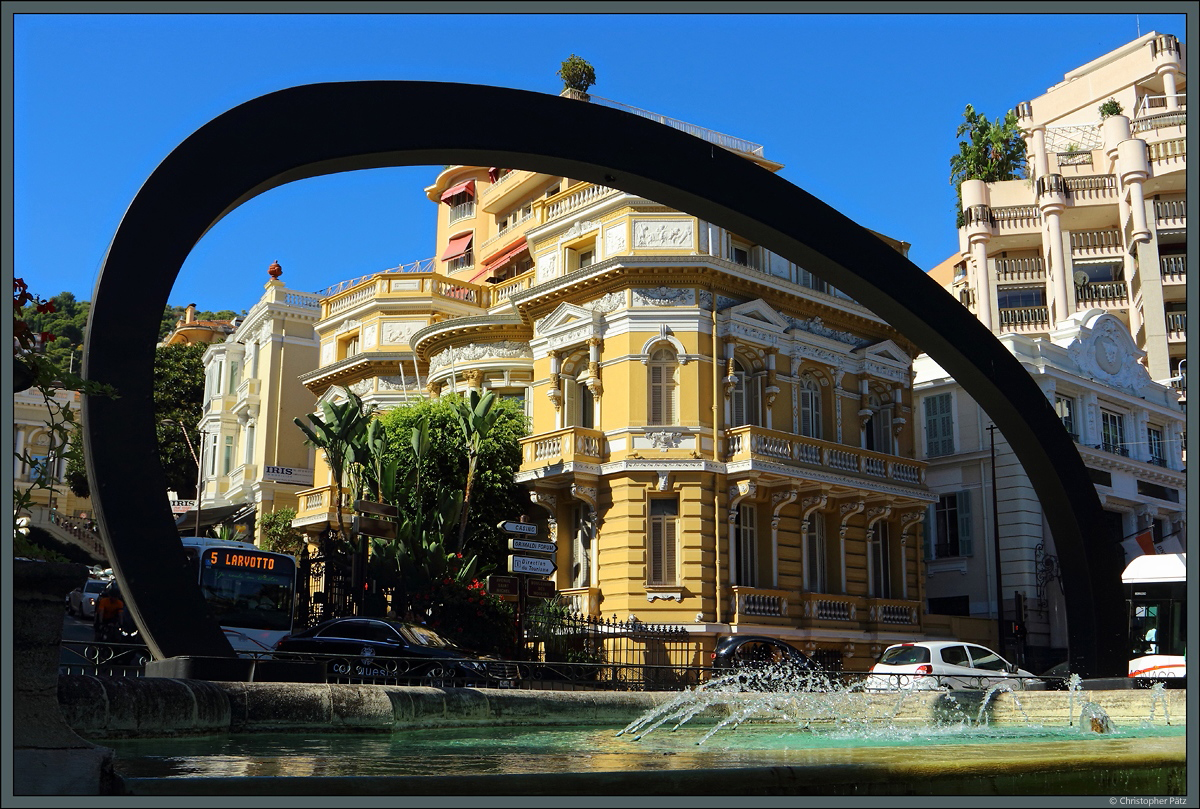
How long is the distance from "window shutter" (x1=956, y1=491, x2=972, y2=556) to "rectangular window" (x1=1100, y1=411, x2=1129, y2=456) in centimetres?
603

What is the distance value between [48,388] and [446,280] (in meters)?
36.3

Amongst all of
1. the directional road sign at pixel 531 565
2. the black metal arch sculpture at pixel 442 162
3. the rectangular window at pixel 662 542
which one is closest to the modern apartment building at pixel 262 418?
the rectangular window at pixel 662 542

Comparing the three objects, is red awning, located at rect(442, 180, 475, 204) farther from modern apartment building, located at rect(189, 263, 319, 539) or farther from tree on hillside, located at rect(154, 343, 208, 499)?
tree on hillside, located at rect(154, 343, 208, 499)

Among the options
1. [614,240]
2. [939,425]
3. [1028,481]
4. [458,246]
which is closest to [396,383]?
[614,240]

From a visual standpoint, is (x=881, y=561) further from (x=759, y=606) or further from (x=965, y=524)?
(x=965, y=524)

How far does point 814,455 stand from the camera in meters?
32.0

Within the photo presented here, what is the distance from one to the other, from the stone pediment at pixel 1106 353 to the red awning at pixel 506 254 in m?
20.7

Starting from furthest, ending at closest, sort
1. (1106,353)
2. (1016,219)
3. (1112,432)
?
1. (1016,219)
2. (1106,353)
3. (1112,432)

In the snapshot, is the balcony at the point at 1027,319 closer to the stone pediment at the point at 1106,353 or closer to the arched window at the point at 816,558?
the stone pediment at the point at 1106,353

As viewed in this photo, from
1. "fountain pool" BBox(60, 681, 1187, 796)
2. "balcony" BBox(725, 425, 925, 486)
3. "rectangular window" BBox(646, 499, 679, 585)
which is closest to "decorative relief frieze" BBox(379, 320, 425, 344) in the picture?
"rectangular window" BBox(646, 499, 679, 585)

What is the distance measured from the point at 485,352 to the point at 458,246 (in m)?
16.7

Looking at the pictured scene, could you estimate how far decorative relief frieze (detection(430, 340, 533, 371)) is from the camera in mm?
35531

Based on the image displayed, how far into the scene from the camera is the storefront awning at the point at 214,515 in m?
46.5

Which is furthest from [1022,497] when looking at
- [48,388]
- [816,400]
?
[48,388]
